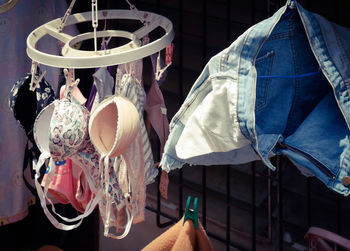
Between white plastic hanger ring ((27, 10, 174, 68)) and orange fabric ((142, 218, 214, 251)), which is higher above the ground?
white plastic hanger ring ((27, 10, 174, 68))

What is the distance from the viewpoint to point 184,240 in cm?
143

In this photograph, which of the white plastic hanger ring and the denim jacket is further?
the white plastic hanger ring

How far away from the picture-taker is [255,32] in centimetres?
130

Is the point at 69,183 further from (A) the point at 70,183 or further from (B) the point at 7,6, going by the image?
(B) the point at 7,6

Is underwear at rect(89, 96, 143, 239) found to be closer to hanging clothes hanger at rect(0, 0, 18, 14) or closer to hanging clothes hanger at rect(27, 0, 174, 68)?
hanging clothes hanger at rect(27, 0, 174, 68)

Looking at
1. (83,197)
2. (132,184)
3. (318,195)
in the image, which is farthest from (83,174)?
(318,195)

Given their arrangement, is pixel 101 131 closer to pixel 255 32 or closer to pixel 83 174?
pixel 83 174

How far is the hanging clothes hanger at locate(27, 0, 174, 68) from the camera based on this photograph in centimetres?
152

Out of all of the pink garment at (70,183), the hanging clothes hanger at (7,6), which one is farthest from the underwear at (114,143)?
the hanging clothes hanger at (7,6)

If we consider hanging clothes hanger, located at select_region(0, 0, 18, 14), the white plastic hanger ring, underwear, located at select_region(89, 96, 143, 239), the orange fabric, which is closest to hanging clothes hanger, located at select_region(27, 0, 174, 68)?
the white plastic hanger ring

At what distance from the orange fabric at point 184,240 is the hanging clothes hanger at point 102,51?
0.50 m

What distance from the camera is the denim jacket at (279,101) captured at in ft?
4.17

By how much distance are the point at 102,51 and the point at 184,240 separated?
64cm

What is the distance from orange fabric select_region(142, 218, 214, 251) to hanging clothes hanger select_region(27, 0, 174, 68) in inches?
19.5
